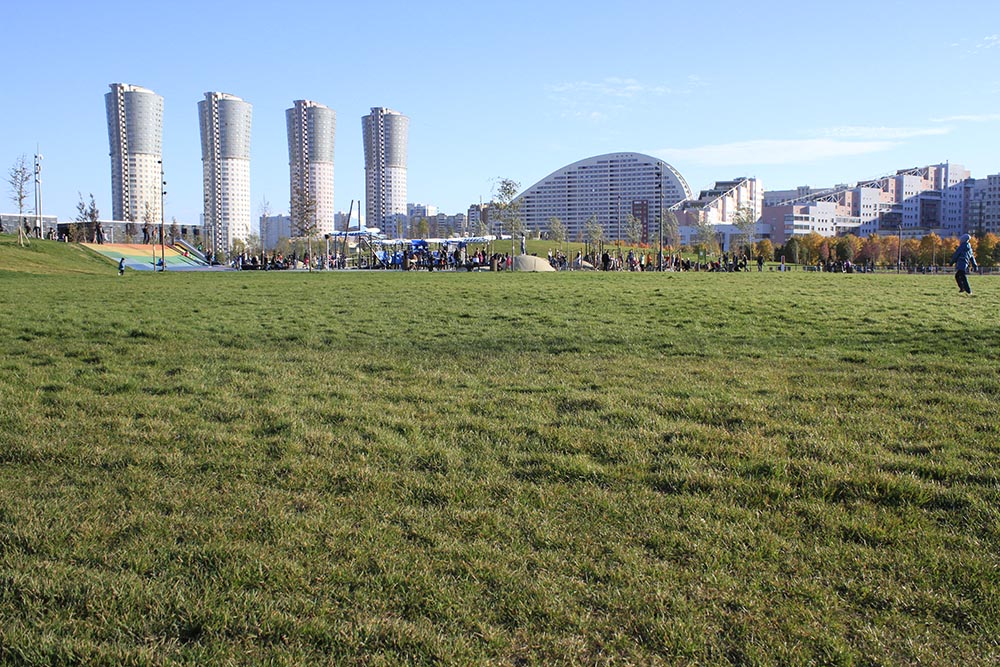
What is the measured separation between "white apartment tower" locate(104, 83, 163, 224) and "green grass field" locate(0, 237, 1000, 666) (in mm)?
163024

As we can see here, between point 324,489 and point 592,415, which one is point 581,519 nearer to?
point 324,489

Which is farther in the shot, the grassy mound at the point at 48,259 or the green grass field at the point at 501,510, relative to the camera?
the grassy mound at the point at 48,259

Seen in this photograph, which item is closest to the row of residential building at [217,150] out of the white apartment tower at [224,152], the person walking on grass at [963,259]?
the white apartment tower at [224,152]

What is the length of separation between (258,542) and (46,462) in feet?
7.58

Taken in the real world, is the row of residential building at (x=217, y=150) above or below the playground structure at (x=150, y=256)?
above

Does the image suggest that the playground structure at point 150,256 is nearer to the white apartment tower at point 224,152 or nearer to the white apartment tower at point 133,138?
the white apartment tower at point 133,138

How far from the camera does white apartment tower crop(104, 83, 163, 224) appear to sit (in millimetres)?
158000

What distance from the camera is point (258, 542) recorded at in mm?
4281

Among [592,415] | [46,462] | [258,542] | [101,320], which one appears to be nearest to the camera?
[258,542]

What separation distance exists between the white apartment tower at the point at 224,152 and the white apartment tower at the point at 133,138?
17.9 meters

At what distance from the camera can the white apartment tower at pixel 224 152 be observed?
598ft

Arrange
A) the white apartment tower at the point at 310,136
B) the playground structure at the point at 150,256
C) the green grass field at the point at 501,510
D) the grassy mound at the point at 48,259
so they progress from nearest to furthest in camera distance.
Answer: the green grass field at the point at 501,510 < the grassy mound at the point at 48,259 < the playground structure at the point at 150,256 < the white apartment tower at the point at 310,136

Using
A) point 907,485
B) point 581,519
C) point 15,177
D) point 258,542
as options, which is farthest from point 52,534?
point 15,177

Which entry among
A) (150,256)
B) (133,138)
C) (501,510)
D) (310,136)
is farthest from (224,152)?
(501,510)
